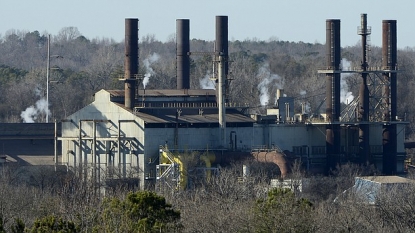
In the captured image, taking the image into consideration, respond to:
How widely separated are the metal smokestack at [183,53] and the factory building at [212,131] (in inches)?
5.5

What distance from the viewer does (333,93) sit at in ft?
215

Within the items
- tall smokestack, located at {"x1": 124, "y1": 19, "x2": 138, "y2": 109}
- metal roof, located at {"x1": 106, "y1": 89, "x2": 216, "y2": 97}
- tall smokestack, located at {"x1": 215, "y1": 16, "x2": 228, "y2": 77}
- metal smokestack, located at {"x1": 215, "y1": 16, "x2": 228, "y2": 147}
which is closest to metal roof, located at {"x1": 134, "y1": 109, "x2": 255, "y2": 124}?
metal smokestack, located at {"x1": 215, "y1": 16, "x2": 228, "y2": 147}

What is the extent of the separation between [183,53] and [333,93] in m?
8.19

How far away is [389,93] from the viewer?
220 feet

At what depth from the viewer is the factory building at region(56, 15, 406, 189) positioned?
61.9 meters

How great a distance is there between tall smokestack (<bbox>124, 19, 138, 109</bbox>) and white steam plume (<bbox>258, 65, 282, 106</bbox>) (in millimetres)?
25330

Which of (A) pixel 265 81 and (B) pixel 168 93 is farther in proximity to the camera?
(A) pixel 265 81

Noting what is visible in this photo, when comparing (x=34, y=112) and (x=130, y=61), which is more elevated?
(x=130, y=61)

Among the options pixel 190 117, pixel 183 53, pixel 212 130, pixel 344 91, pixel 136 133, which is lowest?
pixel 136 133

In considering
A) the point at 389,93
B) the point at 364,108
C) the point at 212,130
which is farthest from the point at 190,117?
the point at 389,93

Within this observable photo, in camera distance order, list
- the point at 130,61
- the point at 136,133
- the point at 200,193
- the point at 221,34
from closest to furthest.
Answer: the point at 200,193, the point at 136,133, the point at 130,61, the point at 221,34

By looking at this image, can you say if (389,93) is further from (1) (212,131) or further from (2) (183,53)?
(2) (183,53)

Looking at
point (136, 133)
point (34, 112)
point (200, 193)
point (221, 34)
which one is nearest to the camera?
point (200, 193)

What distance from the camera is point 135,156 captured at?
6222 cm
